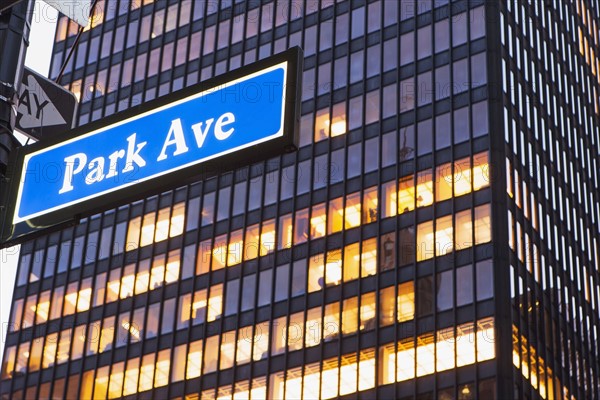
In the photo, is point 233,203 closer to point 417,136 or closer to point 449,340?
point 417,136

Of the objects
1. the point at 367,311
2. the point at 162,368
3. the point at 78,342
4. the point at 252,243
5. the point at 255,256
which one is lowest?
the point at 162,368

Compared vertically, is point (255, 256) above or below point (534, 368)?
above

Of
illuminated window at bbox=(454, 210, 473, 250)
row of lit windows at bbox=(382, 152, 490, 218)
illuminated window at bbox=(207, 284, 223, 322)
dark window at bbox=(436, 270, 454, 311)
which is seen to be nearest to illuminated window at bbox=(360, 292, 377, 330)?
dark window at bbox=(436, 270, 454, 311)

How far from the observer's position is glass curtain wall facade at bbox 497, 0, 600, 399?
204 ft

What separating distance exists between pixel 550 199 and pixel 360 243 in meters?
13.5

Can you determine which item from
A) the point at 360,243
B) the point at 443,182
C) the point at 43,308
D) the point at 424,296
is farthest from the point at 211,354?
the point at 443,182

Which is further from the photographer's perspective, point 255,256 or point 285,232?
point 255,256

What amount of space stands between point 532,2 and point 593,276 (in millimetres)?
18912

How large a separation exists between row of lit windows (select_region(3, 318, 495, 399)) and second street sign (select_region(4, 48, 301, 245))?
51482mm

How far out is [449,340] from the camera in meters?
58.8

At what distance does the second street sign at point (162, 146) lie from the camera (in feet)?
23.3

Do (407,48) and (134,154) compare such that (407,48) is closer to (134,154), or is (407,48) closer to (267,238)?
(267,238)

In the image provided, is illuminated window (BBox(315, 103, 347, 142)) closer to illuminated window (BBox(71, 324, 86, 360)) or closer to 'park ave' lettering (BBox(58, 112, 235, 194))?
illuminated window (BBox(71, 324, 86, 360))

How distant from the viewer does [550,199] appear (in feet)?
232
